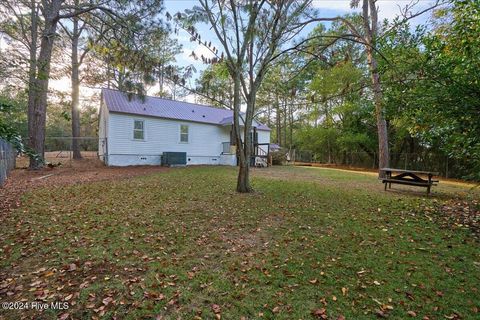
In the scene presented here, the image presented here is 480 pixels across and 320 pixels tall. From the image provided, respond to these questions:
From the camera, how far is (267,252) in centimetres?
372

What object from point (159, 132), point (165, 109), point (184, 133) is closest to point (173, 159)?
point (159, 132)

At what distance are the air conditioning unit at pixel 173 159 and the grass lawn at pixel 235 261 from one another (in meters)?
10.2

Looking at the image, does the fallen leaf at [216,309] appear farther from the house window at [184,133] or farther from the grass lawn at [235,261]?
the house window at [184,133]

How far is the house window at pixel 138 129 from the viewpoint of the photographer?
1559cm

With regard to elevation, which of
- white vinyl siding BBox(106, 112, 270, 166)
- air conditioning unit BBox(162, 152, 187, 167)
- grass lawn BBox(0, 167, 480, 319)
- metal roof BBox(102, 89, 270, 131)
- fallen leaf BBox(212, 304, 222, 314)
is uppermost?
metal roof BBox(102, 89, 270, 131)

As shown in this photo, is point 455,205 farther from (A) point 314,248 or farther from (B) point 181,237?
(B) point 181,237

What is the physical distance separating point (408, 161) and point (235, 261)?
65.1ft

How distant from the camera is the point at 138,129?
15719mm

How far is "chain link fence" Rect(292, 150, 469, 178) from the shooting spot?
15336 mm

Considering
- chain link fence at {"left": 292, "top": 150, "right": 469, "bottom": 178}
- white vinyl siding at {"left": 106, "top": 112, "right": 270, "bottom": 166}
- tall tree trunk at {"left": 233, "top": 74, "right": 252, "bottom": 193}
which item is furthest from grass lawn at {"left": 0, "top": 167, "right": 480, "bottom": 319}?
white vinyl siding at {"left": 106, "top": 112, "right": 270, "bottom": 166}

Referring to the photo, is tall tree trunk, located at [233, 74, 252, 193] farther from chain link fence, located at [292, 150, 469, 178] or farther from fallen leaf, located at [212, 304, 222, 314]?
chain link fence, located at [292, 150, 469, 178]

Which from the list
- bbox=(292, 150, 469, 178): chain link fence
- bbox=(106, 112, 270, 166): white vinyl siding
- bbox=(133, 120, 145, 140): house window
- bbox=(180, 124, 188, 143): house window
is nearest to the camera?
bbox=(106, 112, 270, 166): white vinyl siding

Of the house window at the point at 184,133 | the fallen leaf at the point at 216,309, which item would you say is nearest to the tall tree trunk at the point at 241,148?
the fallen leaf at the point at 216,309

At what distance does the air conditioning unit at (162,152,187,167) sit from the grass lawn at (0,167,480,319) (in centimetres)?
1024
